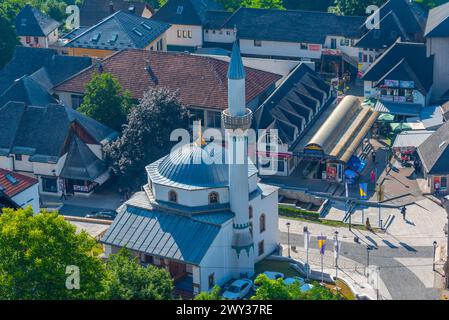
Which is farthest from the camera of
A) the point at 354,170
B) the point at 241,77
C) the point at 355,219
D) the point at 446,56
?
the point at 446,56

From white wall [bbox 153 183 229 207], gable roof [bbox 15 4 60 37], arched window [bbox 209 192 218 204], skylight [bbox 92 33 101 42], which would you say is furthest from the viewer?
gable roof [bbox 15 4 60 37]

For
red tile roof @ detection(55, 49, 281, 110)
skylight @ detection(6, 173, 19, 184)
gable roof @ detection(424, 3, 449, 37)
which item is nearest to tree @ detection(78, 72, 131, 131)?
red tile roof @ detection(55, 49, 281, 110)

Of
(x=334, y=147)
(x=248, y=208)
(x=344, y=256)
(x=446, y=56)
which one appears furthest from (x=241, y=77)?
(x=446, y=56)

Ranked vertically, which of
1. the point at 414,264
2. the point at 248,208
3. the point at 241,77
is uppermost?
the point at 241,77

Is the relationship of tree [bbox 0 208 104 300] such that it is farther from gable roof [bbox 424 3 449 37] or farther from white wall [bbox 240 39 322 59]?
white wall [bbox 240 39 322 59]

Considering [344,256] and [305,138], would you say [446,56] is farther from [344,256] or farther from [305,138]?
[344,256]

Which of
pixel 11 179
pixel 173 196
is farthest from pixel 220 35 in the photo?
pixel 173 196
